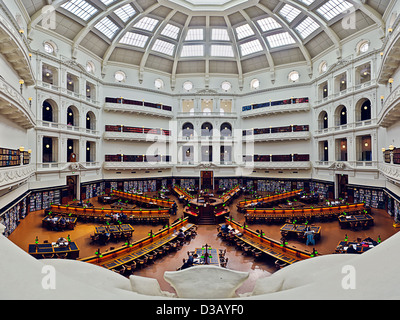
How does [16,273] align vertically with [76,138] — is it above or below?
below

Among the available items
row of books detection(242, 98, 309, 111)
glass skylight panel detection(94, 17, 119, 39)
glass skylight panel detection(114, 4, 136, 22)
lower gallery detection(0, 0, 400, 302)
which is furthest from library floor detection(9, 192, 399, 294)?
glass skylight panel detection(114, 4, 136, 22)

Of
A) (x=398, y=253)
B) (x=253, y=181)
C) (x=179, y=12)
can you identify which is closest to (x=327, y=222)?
(x=253, y=181)

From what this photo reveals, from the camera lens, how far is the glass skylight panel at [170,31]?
27.3 meters

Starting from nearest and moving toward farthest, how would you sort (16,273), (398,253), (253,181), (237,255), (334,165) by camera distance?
(16,273) < (398,253) < (237,255) < (334,165) < (253,181)

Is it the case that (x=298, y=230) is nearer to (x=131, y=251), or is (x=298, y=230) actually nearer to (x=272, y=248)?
(x=272, y=248)

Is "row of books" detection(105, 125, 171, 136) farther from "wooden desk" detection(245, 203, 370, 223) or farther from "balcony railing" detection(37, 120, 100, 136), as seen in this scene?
"wooden desk" detection(245, 203, 370, 223)

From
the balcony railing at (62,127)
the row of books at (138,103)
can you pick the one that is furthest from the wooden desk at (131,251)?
the row of books at (138,103)

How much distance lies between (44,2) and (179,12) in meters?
13.4

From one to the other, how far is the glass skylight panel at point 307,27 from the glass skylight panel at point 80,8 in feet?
74.1

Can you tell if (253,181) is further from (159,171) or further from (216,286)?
(216,286)

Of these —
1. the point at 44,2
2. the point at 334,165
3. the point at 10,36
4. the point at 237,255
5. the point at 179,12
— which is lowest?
the point at 237,255

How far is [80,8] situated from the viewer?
21641 mm

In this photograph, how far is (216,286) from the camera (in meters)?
2.80

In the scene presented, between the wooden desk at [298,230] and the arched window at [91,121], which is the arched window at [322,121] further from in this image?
the arched window at [91,121]
